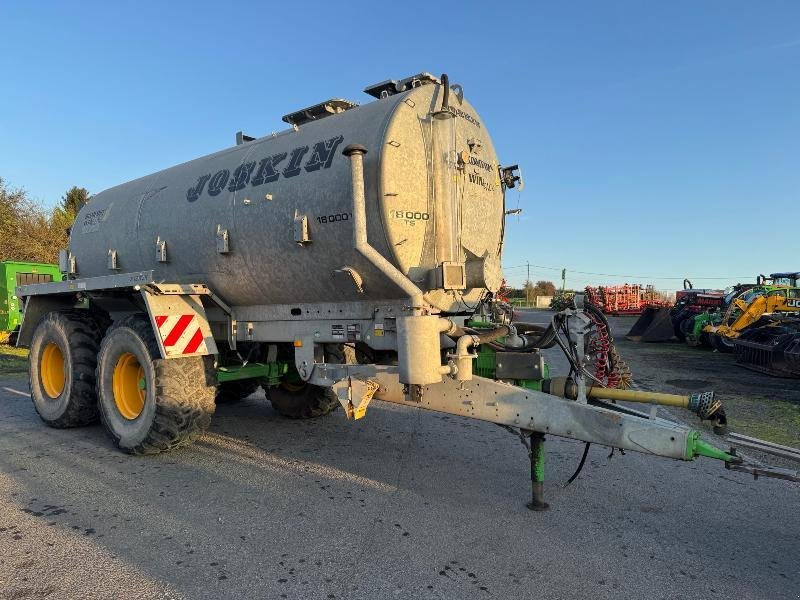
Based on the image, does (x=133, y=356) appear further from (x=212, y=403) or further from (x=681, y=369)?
(x=681, y=369)

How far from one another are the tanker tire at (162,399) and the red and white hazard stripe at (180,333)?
0.46 feet

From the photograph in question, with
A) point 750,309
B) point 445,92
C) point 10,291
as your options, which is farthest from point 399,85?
point 10,291

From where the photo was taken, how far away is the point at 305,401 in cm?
685

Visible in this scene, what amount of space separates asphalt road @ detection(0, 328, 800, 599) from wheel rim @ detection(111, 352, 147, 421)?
45 cm

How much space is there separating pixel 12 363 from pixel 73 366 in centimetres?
845

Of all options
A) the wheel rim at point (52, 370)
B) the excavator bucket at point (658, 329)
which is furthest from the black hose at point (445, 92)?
the excavator bucket at point (658, 329)

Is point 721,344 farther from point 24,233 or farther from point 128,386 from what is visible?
point 24,233

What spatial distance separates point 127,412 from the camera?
5.71 m

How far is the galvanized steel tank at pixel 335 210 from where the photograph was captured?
4.20m

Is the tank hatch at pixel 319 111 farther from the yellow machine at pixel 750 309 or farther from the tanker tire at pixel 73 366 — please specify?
the yellow machine at pixel 750 309

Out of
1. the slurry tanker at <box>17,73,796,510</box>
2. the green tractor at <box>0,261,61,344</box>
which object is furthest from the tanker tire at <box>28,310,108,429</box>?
the green tractor at <box>0,261,61,344</box>

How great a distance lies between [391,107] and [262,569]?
3294 millimetres

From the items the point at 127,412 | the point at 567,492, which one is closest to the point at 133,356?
the point at 127,412

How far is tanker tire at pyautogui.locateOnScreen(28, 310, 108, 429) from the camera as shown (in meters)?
6.28
